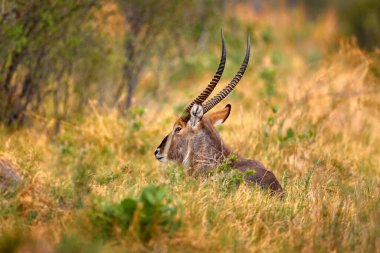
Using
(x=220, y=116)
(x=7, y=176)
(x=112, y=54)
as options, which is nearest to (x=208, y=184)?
(x=7, y=176)

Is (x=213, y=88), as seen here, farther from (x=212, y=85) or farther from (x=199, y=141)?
(x=199, y=141)

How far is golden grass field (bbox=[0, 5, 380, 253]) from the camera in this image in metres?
4.47

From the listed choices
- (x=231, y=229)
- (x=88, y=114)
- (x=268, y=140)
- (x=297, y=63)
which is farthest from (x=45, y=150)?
(x=297, y=63)

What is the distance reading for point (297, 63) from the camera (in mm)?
16797

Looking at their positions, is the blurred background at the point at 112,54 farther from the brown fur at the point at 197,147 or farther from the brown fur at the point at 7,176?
the brown fur at the point at 7,176

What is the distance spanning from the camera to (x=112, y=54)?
10414 millimetres

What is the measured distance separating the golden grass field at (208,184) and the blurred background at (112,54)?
34 centimetres

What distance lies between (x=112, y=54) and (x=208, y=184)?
5211mm

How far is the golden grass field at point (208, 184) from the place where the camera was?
176 inches

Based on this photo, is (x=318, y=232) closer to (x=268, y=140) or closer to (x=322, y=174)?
(x=322, y=174)

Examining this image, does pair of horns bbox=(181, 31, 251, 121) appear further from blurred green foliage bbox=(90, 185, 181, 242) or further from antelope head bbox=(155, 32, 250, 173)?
blurred green foliage bbox=(90, 185, 181, 242)

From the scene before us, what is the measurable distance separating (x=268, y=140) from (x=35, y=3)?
320cm

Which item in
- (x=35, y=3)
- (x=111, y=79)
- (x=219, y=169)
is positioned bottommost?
(x=219, y=169)

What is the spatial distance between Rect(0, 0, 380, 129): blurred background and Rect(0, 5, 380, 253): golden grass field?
0.34 metres
